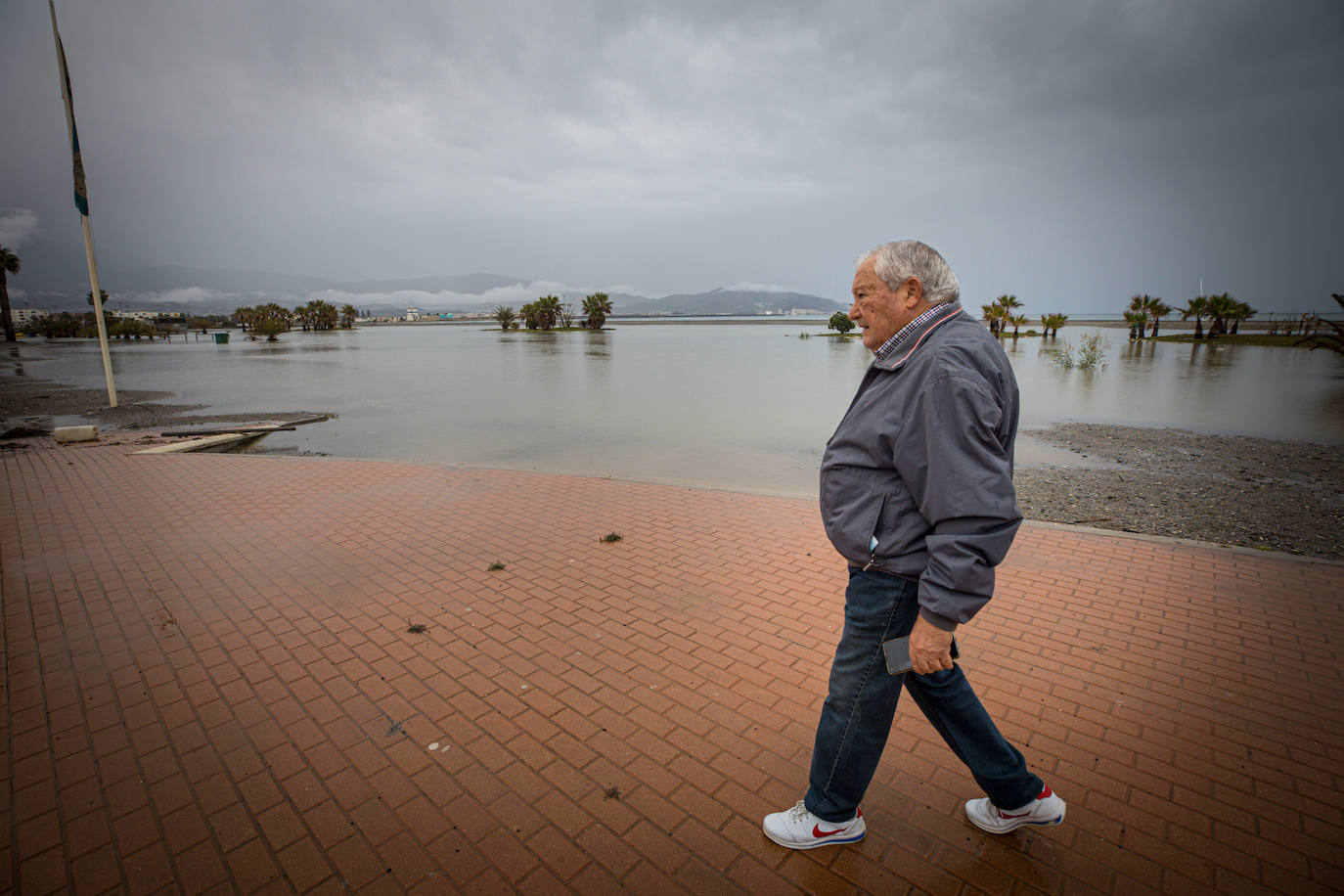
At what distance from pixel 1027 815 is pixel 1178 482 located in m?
8.15

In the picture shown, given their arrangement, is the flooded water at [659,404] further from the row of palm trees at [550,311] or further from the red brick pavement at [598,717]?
the row of palm trees at [550,311]

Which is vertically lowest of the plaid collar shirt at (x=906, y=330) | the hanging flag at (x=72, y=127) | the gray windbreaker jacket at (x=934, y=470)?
the gray windbreaker jacket at (x=934, y=470)

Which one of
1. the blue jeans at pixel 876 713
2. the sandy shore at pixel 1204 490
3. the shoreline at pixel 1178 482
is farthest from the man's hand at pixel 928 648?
the sandy shore at pixel 1204 490

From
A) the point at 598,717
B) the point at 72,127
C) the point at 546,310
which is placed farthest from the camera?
the point at 546,310

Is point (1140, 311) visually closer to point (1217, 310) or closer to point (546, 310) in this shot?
point (1217, 310)

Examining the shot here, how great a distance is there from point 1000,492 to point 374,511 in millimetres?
6126

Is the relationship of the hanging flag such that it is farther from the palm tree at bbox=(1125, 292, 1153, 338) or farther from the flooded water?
the palm tree at bbox=(1125, 292, 1153, 338)

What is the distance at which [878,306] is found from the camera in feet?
6.52

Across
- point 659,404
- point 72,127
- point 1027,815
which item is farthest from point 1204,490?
point 72,127

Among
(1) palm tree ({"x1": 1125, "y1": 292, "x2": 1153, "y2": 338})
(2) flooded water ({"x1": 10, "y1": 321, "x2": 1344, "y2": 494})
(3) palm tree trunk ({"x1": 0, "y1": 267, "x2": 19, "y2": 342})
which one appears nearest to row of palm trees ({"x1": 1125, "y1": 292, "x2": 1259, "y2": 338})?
(1) palm tree ({"x1": 1125, "y1": 292, "x2": 1153, "y2": 338})

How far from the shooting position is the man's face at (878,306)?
1967 millimetres

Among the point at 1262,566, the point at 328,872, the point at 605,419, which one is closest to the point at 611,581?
the point at 328,872

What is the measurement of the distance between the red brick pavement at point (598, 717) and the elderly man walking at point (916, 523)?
0.32 m

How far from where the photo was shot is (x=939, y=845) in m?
2.35
